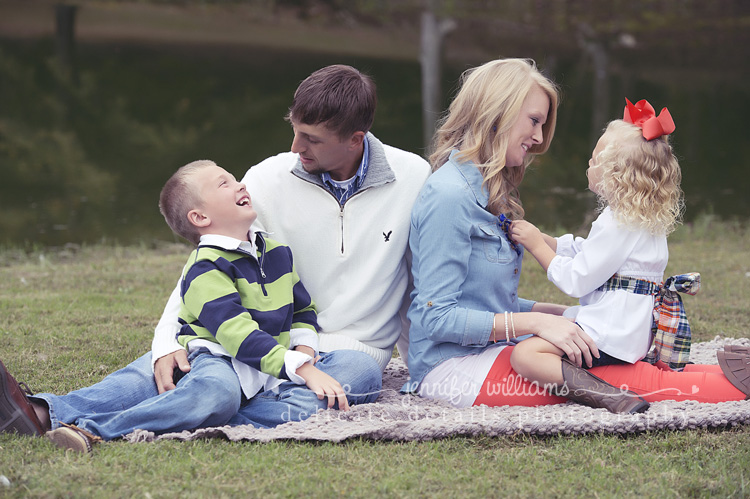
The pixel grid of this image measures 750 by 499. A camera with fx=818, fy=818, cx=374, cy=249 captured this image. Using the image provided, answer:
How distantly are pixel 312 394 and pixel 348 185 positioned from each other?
0.78 m

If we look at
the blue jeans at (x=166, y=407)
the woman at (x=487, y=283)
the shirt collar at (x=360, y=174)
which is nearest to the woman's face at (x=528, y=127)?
the woman at (x=487, y=283)

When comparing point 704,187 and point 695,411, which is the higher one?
point 704,187

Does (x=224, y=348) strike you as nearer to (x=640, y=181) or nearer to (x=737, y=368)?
(x=640, y=181)

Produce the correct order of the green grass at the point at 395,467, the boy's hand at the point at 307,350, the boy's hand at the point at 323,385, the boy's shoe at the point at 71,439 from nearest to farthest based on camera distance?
the green grass at the point at 395,467
the boy's shoe at the point at 71,439
the boy's hand at the point at 323,385
the boy's hand at the point at 307,350

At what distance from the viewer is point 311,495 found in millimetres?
2090

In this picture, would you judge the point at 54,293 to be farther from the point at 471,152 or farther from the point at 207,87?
the point at 207,87

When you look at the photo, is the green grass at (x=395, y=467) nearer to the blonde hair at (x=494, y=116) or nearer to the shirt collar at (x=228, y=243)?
the shirt collar at (x=228, y=243)

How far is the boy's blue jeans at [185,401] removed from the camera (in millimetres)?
2473

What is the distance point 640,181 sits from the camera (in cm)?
270

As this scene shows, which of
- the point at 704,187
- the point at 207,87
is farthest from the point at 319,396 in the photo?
the point at 207,87

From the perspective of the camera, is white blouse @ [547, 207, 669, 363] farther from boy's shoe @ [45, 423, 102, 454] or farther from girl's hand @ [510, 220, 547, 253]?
boy's shoe @ [45, 423, 102, 454]

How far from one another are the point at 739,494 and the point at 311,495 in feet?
3.62

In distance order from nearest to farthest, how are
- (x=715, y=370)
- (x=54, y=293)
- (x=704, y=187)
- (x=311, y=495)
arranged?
(x=311, y=495) → (x=715, y=370) → (x=54, y=293) → (x=704, y=187)

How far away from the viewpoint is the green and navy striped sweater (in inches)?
99.2
